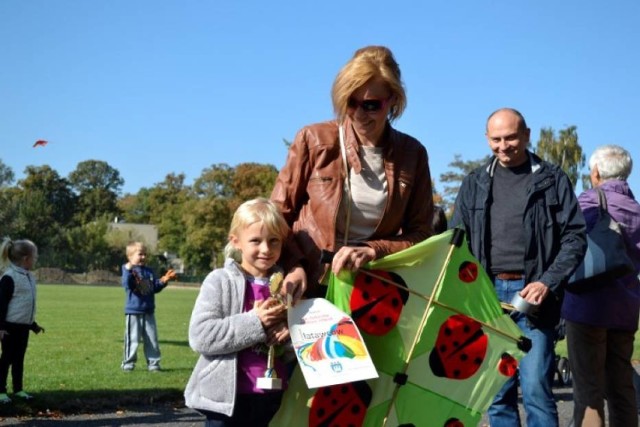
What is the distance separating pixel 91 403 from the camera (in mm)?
9250

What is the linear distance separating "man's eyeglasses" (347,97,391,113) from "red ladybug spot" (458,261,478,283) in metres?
0.90

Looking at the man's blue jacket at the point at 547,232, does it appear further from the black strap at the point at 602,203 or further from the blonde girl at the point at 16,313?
the blonde girl at the point at 16,313

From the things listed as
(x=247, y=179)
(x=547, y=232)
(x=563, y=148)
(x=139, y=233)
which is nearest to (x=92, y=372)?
(x=547, y=232)

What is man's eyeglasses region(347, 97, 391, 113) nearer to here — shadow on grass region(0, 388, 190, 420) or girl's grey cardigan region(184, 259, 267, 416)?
girl's grey cardigan region(184, 259, 267, 416)

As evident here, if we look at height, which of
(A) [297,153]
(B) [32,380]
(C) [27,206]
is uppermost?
(C) [27,206]

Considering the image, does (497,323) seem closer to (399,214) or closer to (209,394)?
(399,214)

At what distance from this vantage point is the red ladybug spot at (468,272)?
13.8 feet

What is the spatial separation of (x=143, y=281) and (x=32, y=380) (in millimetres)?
2835

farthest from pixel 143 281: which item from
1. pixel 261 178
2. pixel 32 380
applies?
pixel 261 178

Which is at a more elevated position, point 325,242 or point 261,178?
point 261,178

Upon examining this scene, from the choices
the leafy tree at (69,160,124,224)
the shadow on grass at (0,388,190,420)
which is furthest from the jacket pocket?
the leafy tree at (69,160,124,224)

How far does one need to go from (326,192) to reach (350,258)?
0.36 metres

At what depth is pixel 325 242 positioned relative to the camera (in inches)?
157

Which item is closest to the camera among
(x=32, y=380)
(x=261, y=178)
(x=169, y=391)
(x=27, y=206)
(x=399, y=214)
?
(x=399, y=214)
